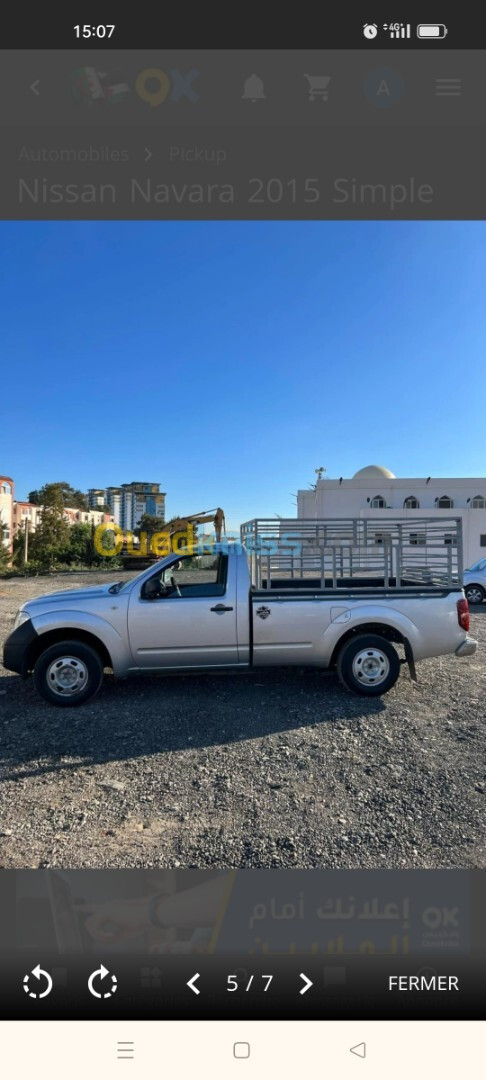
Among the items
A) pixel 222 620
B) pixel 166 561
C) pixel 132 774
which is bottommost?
pixel 132 774

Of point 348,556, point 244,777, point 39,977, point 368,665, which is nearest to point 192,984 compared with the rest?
point 39,977

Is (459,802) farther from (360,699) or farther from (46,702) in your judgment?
(46,702)

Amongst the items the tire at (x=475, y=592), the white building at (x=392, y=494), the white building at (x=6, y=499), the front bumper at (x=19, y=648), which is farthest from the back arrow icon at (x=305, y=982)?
the white building at (x=6, y=499)

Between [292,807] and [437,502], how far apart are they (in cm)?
2933

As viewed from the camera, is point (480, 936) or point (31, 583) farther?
point (31, 583)

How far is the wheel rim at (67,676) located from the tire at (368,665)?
2.69 m

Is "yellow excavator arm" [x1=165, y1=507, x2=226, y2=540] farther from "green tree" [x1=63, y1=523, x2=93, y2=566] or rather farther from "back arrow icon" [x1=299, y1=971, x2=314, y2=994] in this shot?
"back arrow icon" [x1=299, y1=971, x2=314, y2=994]

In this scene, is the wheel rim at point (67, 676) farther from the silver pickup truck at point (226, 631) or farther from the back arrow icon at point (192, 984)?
the back arrow icon at point (192, 984)

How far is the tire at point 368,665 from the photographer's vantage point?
454 cm

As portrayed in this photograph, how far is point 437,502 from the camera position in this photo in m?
28.8

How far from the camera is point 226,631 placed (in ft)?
14.7

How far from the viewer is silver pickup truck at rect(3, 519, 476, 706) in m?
4.38

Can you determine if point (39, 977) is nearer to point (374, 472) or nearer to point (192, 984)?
point (192, 984)
